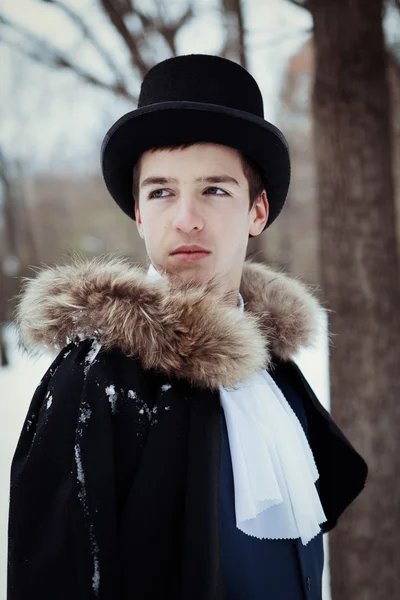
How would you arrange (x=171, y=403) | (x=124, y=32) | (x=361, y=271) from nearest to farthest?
(x=171, y=403), (x=361, y=271), (x=124, y=32)

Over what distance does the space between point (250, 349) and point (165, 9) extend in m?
2.72

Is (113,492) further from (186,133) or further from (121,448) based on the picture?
(186,133)

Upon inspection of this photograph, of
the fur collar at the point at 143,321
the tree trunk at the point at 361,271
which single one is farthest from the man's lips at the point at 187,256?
the tree trunk at the point at 361,271

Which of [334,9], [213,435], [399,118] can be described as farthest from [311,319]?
[399,118]

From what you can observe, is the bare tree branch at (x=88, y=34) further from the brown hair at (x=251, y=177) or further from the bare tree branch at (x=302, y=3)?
the brown hair at (x=251, y=177)

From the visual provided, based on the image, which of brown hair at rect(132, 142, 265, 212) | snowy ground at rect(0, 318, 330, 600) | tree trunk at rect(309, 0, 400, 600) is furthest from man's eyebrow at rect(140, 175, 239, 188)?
snowy ground at rect(0, 318, 330, 600)

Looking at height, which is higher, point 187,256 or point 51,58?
point 51,58

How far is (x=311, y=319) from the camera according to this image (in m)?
2.08

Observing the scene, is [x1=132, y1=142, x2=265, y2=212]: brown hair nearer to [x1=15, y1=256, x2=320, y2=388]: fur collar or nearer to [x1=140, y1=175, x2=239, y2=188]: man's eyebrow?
[x1=140, y1=175, x2=239, y2=188]: man's eyebrow

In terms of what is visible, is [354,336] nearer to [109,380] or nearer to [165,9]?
[109,380]

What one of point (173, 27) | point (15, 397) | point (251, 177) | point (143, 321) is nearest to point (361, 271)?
point (251, 177)

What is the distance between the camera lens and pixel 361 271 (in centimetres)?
292

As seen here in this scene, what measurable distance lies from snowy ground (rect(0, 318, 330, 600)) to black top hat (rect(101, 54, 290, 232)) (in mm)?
1490

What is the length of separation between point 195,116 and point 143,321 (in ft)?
2.04
